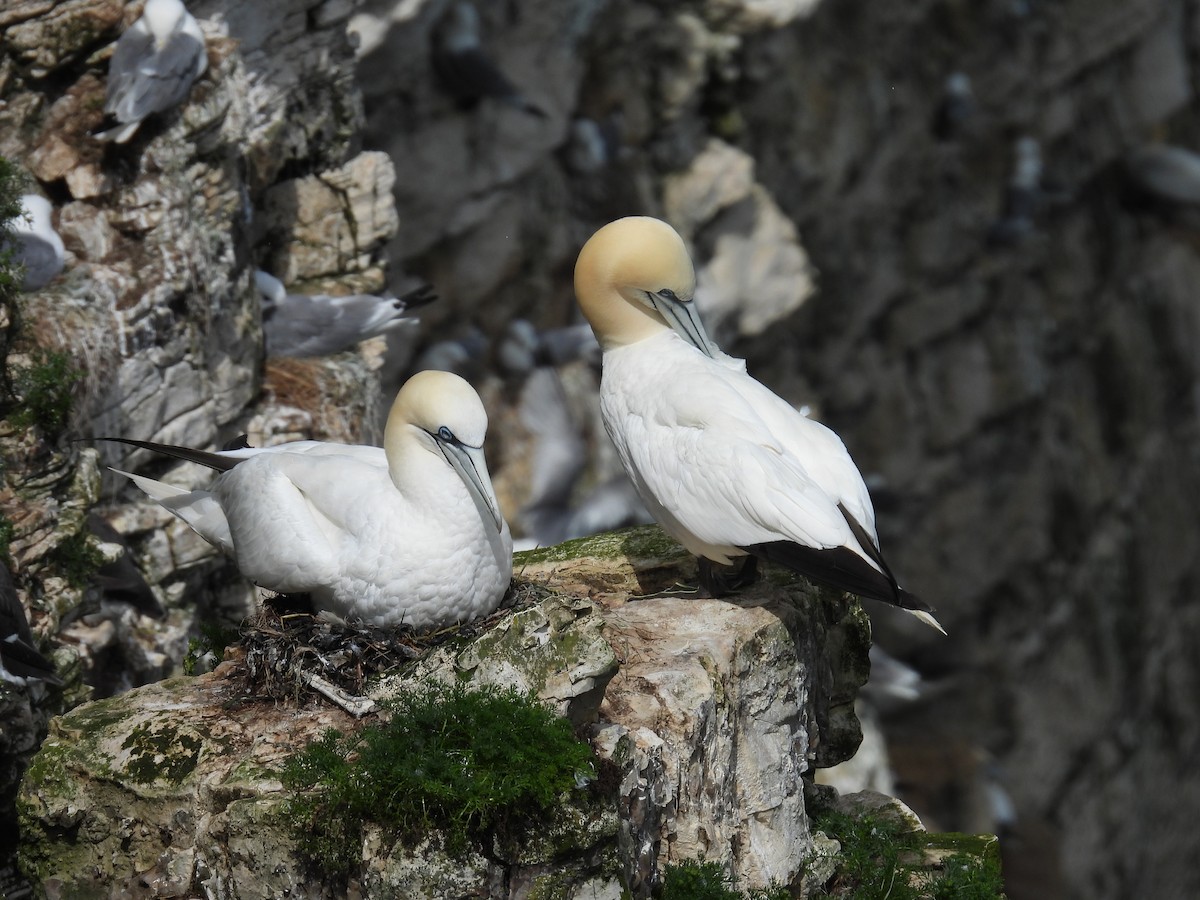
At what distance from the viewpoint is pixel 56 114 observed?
8.29m

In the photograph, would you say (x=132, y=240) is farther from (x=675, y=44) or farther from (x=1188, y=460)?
(x=1188, y=460)

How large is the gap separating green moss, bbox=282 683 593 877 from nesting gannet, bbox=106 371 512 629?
1.98 feet

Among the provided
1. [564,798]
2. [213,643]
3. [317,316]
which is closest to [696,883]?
[564,798]

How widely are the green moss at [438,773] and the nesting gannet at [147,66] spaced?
15.3 ft

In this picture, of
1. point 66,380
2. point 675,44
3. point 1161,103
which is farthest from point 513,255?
point 1161,103

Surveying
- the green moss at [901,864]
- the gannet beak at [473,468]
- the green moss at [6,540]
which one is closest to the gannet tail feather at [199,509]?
the green moss at [6,540]

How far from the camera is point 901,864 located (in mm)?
5828

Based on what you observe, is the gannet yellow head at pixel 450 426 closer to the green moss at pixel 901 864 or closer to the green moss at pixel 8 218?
the green moss at pixel 901 864

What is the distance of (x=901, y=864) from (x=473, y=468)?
90.2 inches

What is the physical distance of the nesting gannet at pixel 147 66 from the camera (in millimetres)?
8000

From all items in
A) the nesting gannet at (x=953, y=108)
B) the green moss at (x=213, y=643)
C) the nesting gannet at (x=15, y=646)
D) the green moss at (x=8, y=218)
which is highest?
the green moss at (x=8, y=218)

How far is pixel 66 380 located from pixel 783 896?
418cm

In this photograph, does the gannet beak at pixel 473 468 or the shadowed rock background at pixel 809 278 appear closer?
the gannet beak at pixel 473 468

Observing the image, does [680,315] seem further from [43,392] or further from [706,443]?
[43,392]
